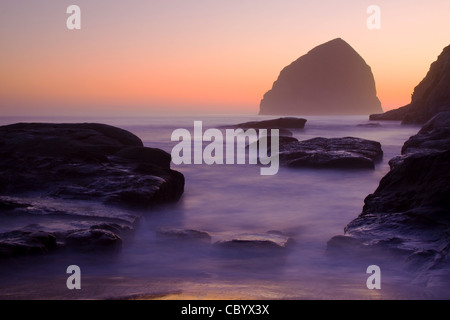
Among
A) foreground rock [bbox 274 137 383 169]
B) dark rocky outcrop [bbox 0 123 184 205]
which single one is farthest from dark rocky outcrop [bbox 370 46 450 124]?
dark rocky outcrop [bbox 0 123 184 205]

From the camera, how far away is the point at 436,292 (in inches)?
139

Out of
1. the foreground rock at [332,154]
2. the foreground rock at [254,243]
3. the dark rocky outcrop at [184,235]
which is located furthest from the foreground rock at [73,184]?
the foreground rock at [332,154]

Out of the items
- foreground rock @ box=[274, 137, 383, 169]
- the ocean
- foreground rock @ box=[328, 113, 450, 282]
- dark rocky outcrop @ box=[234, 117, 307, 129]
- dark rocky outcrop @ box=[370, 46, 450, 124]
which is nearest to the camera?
the ocean

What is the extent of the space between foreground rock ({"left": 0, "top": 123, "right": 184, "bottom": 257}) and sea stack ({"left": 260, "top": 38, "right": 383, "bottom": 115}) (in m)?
153

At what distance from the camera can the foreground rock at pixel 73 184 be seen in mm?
4766

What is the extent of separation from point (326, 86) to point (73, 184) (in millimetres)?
165554

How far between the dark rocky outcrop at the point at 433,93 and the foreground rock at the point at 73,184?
3286cm

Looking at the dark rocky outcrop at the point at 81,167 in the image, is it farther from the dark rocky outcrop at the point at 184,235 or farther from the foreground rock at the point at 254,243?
the foreground rock at the point at 254,243

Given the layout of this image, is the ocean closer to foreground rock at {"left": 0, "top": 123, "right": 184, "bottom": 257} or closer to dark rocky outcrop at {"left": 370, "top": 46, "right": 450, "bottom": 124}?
foreground rock at {"left": 0, "top": 123, "right": 184, "bottom": 257}

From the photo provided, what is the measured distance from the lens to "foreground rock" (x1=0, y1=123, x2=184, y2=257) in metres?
4.77

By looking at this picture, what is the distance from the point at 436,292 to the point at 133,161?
19.5ft

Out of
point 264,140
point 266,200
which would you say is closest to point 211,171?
point 266,200

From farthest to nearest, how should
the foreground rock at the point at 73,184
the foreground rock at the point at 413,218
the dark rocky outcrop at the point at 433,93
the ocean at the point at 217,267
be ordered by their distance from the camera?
the dark rocky outcrop at the point at 433,93 < the foreground rock at the point at 73,184 < the foreground rock at the point at 413,218 < the ocean at the point at 217,267

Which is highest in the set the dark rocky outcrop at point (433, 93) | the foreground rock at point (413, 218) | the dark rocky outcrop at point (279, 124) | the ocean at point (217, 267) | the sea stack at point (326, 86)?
the sea stack at point (326, 86)
